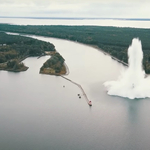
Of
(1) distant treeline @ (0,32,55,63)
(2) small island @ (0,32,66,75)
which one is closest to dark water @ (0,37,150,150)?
(2) small island @ (0,32,66,75)

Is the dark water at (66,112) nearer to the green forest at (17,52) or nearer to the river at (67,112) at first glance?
the river at (67,112)

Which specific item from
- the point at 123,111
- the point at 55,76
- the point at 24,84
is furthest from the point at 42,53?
the point at 123,111

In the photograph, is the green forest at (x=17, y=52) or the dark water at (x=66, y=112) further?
the green forest at (x=17, y=52)

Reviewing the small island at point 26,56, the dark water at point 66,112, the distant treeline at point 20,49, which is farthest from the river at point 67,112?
the distant treeline at point 20,49

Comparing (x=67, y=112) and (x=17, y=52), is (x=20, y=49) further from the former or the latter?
(x=67, y=112)

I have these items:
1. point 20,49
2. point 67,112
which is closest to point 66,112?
point 67,112

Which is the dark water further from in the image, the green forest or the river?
the green forest

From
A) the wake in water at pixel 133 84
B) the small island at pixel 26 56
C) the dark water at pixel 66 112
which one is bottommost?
the dark water at pixel 66 112
